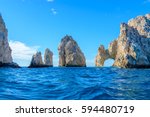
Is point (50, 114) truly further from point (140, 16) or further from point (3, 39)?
point (140, 16)

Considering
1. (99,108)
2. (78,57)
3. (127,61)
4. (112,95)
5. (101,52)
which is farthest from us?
(101,52)

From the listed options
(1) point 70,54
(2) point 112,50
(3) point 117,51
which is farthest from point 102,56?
(3) point 117,51

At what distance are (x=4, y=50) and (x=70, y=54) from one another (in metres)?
38.7

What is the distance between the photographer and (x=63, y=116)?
9.27m

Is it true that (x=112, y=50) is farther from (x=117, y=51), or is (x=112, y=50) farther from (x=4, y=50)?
(x=4, y=50)

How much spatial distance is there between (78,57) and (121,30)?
38096 millimetres

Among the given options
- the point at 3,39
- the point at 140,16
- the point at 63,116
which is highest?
the point at 140,16

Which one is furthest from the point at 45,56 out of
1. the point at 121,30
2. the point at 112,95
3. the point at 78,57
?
the point at 112,95

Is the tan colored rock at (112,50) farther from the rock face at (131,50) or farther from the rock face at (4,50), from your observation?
the rock face at (4,50)

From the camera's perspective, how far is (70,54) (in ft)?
465

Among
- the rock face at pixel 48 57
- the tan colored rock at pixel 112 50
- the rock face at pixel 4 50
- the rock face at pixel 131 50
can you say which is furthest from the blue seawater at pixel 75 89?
the rock face at pixel 48 57

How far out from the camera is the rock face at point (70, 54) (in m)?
140

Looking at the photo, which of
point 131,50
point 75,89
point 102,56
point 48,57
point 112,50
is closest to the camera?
point 75,89

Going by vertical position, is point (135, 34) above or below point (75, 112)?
above
